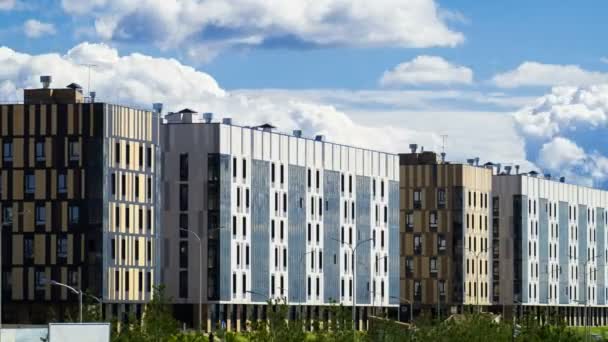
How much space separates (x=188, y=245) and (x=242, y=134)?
1196 centimetres

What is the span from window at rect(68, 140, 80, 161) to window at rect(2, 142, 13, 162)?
5.08m

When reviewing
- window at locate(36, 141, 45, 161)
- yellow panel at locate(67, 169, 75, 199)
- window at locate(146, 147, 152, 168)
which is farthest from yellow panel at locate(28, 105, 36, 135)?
window at locate(146, 147, 152, 168)

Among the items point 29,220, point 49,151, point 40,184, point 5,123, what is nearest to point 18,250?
point 29,220

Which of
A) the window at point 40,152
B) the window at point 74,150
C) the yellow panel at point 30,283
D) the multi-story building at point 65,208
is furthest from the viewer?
the window at point 40,152

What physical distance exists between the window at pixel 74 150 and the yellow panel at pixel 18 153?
4099 mm

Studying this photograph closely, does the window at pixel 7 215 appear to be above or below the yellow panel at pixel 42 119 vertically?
below

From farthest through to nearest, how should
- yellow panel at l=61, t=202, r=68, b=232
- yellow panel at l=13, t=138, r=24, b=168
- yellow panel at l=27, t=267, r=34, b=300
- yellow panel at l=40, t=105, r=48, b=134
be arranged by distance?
yellow panel at l=13, t=138, r=24, b=168 < yellow panel at l=40, t=105, r=48, b=134 < yellow panel at l=61, t=202, r=68, b=232 < yellow panel at l=27, t=267, r=34, b=300

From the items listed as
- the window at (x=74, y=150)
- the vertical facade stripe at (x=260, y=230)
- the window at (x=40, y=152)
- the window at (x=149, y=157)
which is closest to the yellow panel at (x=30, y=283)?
the window at (x=40, y=152)

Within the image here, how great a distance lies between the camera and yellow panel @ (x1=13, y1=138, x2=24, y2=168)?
138 metres

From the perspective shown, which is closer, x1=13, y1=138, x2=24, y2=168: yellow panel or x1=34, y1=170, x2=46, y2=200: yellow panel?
x1=34, y1=170, x2=46, y2=200: yellow panel

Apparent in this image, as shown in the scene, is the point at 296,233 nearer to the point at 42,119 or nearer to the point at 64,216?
the point at 64,216

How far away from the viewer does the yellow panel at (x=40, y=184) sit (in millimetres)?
137375

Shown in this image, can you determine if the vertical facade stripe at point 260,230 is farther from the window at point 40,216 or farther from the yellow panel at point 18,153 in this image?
the yellow panel at point 18,153

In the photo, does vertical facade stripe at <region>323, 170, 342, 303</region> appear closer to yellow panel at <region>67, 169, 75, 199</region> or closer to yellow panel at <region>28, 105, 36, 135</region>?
yellow panel at <region>67, 169, 75, 199</region>
